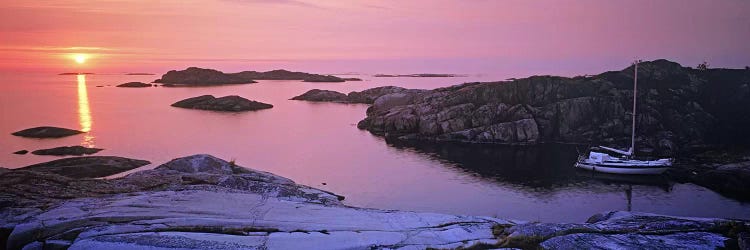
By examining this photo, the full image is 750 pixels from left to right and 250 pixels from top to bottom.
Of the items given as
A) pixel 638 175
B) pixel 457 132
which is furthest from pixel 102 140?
pixel 638 175

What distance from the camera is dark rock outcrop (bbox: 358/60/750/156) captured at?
91.4 metres

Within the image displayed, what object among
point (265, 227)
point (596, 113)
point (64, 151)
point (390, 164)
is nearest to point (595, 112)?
point (596, 113)

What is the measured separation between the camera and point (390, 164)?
76.8 metres

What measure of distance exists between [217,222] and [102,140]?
3289 inches

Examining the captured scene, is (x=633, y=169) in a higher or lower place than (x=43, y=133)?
lower

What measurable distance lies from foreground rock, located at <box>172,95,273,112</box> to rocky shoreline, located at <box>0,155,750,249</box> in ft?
431

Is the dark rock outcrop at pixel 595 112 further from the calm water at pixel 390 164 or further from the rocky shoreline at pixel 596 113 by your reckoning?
the calm water at pixel 390 164

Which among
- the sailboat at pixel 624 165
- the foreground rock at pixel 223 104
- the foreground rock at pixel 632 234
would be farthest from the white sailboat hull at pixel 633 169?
the foreground rock at pixel 223 104

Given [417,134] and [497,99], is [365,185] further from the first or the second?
[497,99]

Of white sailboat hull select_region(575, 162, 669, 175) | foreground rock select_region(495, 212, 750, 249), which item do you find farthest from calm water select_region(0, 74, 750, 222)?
foreground rock select_region(495, 212, 750, 249)

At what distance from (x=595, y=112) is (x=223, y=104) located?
110081mm

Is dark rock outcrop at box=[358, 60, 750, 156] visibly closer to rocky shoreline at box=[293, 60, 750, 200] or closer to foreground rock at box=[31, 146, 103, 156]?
rocky shoreline at box=[293, 60, 750, 200]

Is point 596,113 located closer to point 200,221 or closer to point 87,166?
point 87,166

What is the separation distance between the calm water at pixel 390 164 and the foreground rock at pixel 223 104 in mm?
20966
